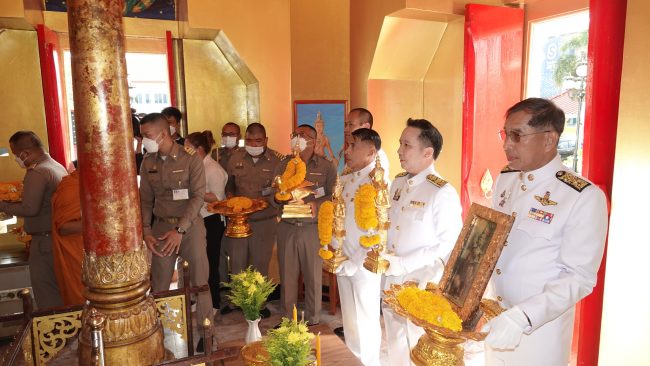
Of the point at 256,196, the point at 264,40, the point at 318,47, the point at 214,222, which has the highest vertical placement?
the point at 318,47

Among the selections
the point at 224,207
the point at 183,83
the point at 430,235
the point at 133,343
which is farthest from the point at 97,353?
the point at 183,83

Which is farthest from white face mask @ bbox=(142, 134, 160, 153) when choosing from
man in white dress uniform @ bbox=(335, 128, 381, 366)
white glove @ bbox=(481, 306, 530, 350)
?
white glove @ bbox=(481, 306, 530, 350)

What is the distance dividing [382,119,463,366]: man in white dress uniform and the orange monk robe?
2.78 metres

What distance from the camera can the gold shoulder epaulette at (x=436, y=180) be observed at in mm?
2695

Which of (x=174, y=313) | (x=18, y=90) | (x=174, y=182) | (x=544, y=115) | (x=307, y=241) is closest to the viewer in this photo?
(x=544, y=115)

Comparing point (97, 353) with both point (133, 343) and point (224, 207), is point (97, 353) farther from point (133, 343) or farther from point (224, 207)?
point (224, 207)

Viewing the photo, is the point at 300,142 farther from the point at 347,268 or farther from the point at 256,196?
the point at 347,268

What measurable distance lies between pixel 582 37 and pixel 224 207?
363 cm

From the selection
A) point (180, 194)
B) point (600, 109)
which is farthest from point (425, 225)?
point (180, 194)

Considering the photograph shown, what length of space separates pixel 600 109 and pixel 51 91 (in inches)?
221

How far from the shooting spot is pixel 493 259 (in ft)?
5.80

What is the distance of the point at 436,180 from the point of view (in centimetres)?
273

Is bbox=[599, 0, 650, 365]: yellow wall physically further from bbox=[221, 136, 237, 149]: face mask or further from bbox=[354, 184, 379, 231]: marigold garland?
bbox=[221, 136, 237, 149]: face mask

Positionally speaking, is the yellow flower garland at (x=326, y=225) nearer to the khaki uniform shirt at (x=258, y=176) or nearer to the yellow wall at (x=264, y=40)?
the khaki uniform shirt at (x=258, y=176)
